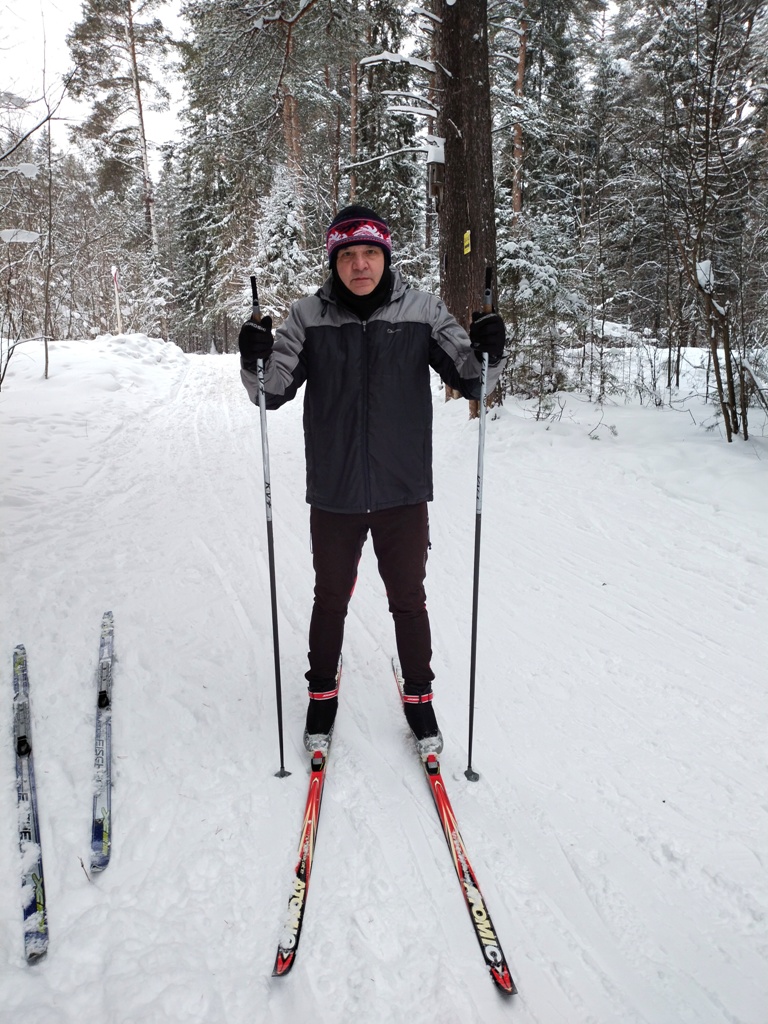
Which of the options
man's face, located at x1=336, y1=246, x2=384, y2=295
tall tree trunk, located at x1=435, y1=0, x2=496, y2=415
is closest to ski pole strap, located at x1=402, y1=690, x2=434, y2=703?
man's face, located at x1=336, y1=246, x2=384, y2=295

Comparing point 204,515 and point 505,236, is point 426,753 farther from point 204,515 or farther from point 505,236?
point 505,236

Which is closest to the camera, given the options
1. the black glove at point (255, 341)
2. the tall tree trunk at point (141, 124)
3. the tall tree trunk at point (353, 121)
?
the black glove at point (255, 341)

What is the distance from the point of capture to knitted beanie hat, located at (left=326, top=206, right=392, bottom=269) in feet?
7.64

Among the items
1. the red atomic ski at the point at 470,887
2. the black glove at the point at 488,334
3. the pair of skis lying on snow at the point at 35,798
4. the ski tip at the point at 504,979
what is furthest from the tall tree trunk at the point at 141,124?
the ski tip at the point at 504,979

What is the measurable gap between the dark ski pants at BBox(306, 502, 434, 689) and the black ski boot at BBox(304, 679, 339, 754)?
2 centimetres

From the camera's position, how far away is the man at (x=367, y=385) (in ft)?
7.77

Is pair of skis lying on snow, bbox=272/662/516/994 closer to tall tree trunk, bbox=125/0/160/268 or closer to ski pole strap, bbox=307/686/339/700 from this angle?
ski pole strap, bbox=307/686/339/700

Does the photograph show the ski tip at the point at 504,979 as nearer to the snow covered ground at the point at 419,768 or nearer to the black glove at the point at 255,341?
the snow covered ground at the point at 419,768

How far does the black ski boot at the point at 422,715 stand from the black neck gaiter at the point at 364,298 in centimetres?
171

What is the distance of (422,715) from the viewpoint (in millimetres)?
2604

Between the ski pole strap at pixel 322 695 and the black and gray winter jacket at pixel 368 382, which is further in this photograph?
the ski pole strap at pixel 322 695

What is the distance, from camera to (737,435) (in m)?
5.95

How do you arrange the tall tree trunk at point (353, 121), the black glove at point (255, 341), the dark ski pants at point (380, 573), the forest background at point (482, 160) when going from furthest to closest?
the tall tree trunk at point (353, 121) → the forest background at point (482, 160) → the dark ski pants at point (380, 573) → the black glove at point (255, 341)

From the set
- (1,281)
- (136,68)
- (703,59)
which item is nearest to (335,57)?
(703,59)
